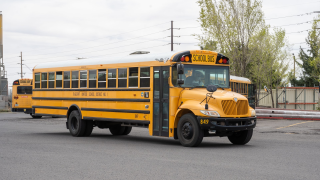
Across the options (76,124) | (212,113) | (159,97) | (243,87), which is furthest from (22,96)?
(212,113)

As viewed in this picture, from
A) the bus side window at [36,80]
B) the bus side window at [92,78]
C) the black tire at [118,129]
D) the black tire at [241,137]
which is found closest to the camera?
the black tire at [241,137]

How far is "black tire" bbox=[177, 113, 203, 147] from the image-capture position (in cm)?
1173

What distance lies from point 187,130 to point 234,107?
134cm

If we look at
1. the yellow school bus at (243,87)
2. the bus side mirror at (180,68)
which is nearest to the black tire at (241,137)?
the bus side mirror at (180,68)

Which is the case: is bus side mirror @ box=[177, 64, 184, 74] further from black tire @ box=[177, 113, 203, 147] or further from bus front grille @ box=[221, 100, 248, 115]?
bus front grille @ box=[221, 100, 248, 115]

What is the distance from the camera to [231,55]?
3356 cm

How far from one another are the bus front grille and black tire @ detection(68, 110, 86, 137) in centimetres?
587

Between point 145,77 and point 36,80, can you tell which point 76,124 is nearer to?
point 36,80

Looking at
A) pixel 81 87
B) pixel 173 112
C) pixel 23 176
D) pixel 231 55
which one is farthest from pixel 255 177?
pixel 231 55

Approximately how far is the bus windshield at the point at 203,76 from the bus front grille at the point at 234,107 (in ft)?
3.75

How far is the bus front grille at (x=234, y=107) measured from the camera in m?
11.6

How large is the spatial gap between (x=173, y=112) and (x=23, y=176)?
5461 millimetres

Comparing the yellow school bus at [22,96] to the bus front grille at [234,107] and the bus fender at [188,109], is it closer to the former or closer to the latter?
the bus fender at [188,109]

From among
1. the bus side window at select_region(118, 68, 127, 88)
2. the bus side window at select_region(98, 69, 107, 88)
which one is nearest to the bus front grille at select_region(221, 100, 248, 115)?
the bus side window at select_region(118, 68, 127, 88)
